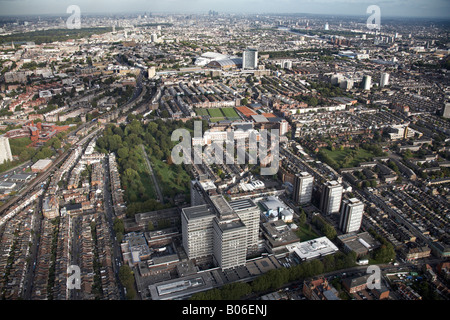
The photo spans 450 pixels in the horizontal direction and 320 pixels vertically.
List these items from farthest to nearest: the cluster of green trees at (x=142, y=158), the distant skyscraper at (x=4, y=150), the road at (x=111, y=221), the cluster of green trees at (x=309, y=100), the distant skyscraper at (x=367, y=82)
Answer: the distant skyscraper at (x=367, y=82) → the cluster of green trees at (x=309, y=100) → the distant skyscraper at (x=4, y=150) → the cluster of green trees at (x=142, y=158) → the road at (x=111, y=221)

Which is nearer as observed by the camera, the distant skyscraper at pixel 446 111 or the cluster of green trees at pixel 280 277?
the cluster of green trees at pixel 280 277

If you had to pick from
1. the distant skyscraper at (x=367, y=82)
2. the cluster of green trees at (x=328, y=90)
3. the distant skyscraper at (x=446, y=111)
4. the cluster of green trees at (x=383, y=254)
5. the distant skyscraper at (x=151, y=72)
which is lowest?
the cluster of green trees at (x=383, y=254)

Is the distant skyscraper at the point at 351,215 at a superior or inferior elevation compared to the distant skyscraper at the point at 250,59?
inferior

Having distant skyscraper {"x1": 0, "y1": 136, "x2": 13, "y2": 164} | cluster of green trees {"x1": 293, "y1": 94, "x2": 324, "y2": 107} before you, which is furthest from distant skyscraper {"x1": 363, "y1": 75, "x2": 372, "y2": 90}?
distant skyscraper {"x1": 0, "y1": 136, "x2": 13, "y2": 164}

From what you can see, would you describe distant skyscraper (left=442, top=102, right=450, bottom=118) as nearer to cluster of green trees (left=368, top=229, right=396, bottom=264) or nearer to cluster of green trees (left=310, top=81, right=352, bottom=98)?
cluster of green trees (left=310, top=81, right=352, bottom=98)

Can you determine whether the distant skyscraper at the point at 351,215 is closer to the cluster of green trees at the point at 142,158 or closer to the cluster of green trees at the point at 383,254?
the cluster of green trees at the point at 383,254

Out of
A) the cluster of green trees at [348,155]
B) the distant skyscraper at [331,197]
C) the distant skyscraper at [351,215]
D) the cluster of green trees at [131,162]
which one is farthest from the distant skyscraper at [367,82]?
the distant skyscraper at [351,215]
